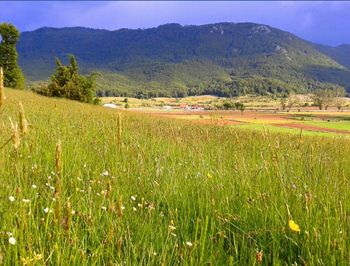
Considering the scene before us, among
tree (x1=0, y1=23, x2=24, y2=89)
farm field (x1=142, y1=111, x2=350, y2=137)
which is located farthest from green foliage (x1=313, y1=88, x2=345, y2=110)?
tree (x1=0, y1=23, x2=24, y2=89)

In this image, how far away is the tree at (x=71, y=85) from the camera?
42344mm

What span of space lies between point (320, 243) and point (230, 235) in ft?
2.28

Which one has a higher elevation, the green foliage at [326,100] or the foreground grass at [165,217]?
the foreground grass at [165,217]

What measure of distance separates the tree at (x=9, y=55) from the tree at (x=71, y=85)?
30.0ft

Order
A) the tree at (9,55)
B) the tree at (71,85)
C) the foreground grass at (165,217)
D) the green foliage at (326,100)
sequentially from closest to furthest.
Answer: the foreground grass at (165,217) → the tree at (71,85) → the tree at (9,55) → the green foliage at (326,100)

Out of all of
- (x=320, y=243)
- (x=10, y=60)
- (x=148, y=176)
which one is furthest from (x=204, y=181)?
(x=10, y=60)

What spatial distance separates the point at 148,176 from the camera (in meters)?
3.85

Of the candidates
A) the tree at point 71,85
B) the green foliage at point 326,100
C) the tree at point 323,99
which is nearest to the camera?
the tree at point 71,85

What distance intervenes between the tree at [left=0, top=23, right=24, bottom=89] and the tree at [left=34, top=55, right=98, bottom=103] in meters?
9.15

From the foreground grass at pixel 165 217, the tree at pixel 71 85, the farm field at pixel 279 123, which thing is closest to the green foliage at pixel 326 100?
the farm field at pixel 279 123

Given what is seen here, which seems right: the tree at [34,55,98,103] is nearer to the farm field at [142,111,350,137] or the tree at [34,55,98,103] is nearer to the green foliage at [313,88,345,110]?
the farm field at [142,111,350,137]

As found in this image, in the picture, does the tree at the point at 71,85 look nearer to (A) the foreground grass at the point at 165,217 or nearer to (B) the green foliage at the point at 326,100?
(A) the foreground grass at the point at 165,217

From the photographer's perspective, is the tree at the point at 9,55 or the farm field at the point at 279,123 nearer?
the farm field at the point at 279,123

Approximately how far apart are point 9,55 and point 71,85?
15.3 m
